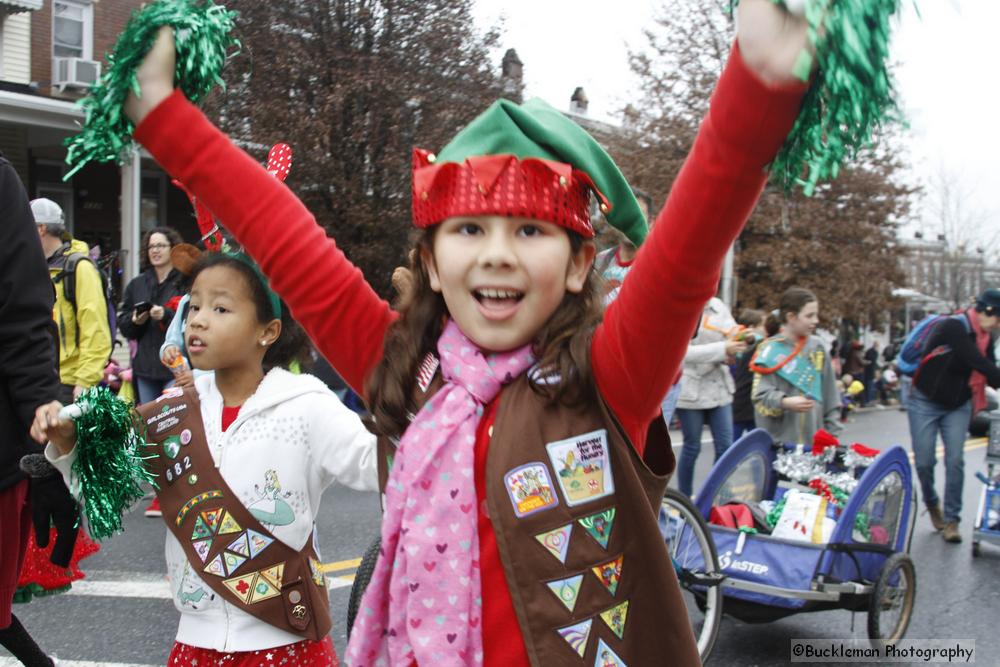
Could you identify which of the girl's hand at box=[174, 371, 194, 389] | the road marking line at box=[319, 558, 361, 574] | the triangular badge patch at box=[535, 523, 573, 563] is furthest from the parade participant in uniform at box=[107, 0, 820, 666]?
the road marking line at box=[319, 558, 361, 574]

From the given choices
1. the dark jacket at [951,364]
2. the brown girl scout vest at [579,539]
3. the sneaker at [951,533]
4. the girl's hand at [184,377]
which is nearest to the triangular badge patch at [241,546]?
the brown girl scout vest at [579,539]

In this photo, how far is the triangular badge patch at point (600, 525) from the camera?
1618 millimetres

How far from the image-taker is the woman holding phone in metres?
6.96

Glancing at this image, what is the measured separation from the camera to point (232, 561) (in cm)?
249

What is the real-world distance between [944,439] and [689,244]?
6445 millimetres

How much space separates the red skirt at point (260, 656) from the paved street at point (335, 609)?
1864 millimetres

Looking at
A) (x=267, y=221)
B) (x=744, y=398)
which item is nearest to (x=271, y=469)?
(x=267, y=221)

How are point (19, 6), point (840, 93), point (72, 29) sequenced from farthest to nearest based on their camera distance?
1. point (72, 29)
2. point (19, 6)
3. point (840, 93)

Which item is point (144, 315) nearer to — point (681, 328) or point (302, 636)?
point (302, 636)

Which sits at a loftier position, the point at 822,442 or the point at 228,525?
the point at 228,525

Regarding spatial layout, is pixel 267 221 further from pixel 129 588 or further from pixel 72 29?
pixel 72 29

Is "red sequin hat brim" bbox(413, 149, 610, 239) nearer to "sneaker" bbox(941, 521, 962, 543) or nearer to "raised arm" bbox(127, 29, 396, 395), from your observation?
"raised arm" bbox(127, 29, 396, 395)

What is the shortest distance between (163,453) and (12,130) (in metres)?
17.4

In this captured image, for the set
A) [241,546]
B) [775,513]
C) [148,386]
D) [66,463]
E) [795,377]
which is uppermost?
[66,463]
